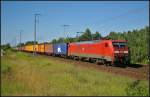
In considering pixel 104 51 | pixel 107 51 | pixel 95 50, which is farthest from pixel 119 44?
pixel 95 50

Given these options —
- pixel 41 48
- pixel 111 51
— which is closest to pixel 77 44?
pixel 111 51

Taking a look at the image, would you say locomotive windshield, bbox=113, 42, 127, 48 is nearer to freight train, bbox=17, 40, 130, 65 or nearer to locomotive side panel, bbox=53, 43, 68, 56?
freight train, bbox=17, 40, 130, 65

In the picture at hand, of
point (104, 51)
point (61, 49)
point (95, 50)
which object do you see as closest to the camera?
point (104, 51)

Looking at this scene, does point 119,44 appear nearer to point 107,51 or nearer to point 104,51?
point 107,51

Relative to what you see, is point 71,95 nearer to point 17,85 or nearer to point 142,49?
point 17,85

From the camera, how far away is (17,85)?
16.2 meters

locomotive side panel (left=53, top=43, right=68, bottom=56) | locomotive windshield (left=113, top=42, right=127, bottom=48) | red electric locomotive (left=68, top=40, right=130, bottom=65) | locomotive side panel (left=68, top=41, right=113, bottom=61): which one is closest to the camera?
red electric locomotive (left=68, top=40, right=130, bottom=65)

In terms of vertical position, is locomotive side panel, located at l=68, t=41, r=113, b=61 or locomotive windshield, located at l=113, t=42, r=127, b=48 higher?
locomotive windshield, located at l=113, t=42, r=127, b=48

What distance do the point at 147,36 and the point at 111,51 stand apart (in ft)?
62.4

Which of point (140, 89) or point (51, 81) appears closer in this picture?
point (140, 89)

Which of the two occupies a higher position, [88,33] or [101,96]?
[88,33]

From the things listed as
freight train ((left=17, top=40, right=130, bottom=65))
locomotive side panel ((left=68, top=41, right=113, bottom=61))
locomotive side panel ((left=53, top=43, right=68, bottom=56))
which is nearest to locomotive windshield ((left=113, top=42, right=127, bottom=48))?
freight train ((left=17, top=40, right=130, bottom=65))

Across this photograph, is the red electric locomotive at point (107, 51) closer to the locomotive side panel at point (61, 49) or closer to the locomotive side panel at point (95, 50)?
the locomotive side panel at point (95, 50)

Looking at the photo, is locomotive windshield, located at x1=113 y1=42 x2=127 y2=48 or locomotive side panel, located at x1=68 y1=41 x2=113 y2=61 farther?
locomotive side panel, located at x1=68 y1=41 x2=113 y2=61
